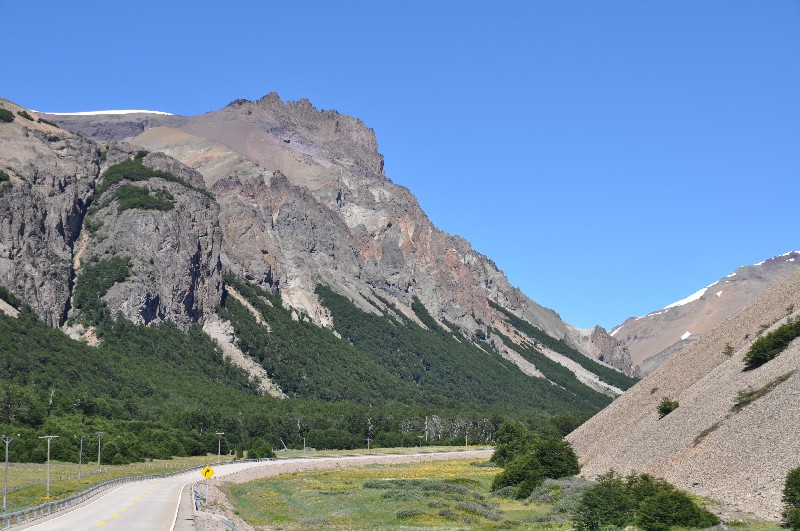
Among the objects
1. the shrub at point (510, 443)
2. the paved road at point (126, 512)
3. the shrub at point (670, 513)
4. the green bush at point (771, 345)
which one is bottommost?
the shrub at point (670, 513)

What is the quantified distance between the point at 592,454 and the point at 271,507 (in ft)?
98.9

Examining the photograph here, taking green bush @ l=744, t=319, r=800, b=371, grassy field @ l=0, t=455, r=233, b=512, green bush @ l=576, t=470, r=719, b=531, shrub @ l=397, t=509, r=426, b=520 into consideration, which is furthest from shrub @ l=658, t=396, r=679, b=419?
grassy field @ l=0, t=455, r=233, b=512

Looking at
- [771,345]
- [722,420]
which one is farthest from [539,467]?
[771,345]

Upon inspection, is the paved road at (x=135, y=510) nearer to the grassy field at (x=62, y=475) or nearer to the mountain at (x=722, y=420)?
the grassy field at (x=62, y=475)

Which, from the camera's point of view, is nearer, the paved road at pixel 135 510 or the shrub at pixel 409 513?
the paved road at pixel 135 510

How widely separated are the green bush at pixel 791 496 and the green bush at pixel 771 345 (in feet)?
81.0

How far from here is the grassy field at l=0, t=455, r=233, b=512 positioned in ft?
296

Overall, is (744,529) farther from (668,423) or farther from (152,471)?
(152,471)

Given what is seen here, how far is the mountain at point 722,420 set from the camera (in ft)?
208

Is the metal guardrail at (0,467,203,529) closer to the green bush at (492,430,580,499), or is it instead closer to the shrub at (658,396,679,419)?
the green bush at (492,430,580,499)

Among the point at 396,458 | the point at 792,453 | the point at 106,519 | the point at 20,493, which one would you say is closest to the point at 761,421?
the point at 792,453

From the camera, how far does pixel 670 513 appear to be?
56938 millimetres

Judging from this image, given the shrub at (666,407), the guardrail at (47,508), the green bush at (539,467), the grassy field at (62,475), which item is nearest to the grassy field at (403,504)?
the green bush at (539,467)

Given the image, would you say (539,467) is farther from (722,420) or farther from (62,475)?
(62,475)
